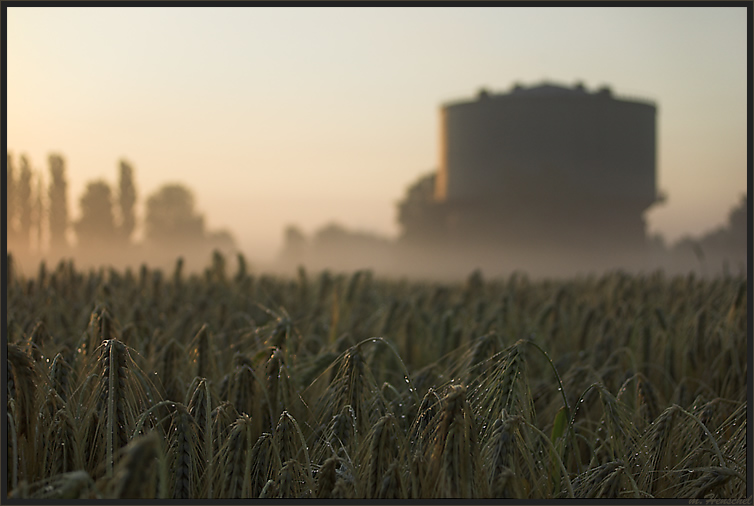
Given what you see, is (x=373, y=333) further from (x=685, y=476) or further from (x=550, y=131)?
(x=550, y=131)

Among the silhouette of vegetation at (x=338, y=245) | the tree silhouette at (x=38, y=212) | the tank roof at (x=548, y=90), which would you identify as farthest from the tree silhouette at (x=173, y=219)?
the tree silhouette at (x=38, y=212)

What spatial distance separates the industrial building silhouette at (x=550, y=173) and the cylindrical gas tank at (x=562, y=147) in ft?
0.16

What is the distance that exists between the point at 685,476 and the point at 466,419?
93cm

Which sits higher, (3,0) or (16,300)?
(3,0)

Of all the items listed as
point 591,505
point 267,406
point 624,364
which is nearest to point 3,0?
point 267,406

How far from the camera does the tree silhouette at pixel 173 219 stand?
3553 centimetres

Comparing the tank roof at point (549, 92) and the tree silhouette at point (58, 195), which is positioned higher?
the tank roof at point (549, 92)

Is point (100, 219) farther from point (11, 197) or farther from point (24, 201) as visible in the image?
point (11, 197)

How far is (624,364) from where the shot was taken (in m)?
2.80

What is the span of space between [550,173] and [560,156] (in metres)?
0.95

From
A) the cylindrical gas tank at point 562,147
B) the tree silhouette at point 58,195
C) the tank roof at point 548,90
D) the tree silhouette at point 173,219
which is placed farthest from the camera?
the tree silhouette at point 173,219

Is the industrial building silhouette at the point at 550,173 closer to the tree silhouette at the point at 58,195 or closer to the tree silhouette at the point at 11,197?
the tree silhouette at the point at 58,195

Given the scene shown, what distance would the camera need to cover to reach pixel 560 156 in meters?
25.1

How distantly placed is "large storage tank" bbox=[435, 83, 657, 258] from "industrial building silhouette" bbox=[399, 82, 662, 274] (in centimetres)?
5
